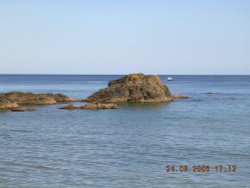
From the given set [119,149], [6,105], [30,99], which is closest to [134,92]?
[30,99]

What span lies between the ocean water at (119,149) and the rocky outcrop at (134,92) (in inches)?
972

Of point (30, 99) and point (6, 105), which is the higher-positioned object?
point (30, 99)

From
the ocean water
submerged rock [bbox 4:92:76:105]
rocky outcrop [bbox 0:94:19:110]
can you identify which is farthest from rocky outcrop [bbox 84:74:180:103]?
the ocean water

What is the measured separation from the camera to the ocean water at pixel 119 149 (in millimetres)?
29203

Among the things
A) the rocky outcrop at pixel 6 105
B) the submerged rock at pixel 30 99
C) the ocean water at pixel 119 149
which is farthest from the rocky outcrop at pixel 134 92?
the ocean water at pixel 119 149

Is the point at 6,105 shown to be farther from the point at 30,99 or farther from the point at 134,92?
the point at 134,92

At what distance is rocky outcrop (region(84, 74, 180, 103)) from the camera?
9312 centimetres

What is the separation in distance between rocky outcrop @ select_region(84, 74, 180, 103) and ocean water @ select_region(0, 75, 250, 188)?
2468cm

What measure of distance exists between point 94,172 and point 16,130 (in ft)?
79.1

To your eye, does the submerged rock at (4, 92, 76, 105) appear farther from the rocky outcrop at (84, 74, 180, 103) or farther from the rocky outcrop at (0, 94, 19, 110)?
the rocky outcrop at (84, 74, 180, 103)

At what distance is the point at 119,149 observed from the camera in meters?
39.2

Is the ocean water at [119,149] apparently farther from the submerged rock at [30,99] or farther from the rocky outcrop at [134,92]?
the rocky outcrop at [134,92]

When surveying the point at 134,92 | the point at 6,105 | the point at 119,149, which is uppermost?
the point at 134,92

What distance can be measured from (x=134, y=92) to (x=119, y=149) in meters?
55.0
